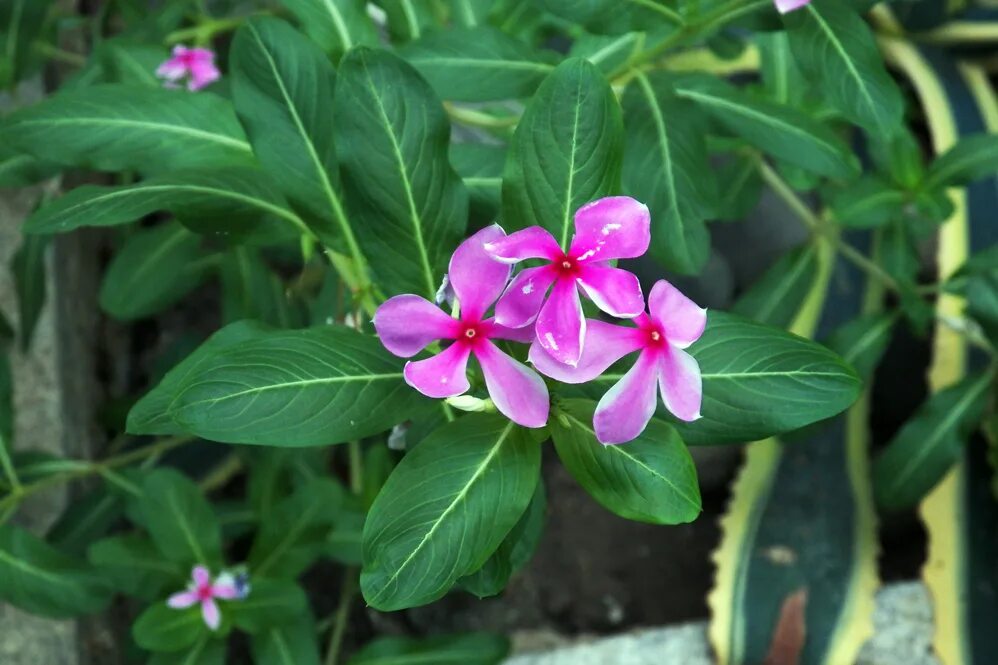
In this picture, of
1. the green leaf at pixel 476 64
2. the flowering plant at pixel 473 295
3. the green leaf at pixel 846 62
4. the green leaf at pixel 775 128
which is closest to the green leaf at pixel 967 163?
the flowering plant at pixel 473 295

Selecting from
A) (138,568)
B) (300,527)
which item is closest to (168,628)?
(138,568)

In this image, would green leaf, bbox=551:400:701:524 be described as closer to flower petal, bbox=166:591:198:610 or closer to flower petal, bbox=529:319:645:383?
flower petal, bbox=529:319:645:383

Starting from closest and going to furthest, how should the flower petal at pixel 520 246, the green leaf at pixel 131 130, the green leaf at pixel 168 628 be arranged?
the flower petal at pixel 520 246, the green leaf at pixel 131 130, the green leaf at pixel 168 628

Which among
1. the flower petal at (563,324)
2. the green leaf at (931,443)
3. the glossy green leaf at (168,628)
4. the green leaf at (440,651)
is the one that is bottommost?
the green leaf at (440,651)

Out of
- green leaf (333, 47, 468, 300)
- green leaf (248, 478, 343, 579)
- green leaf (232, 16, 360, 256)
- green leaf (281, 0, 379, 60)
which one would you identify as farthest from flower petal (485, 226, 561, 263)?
green leaf (248, 478, 343, 579)

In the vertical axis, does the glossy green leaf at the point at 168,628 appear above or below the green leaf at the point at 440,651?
above

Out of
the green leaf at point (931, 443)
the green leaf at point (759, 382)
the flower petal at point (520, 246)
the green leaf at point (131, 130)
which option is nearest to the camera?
the flower petal at point (520, 246)

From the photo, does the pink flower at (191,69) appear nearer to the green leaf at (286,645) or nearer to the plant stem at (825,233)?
the green leaf at (286,645)
